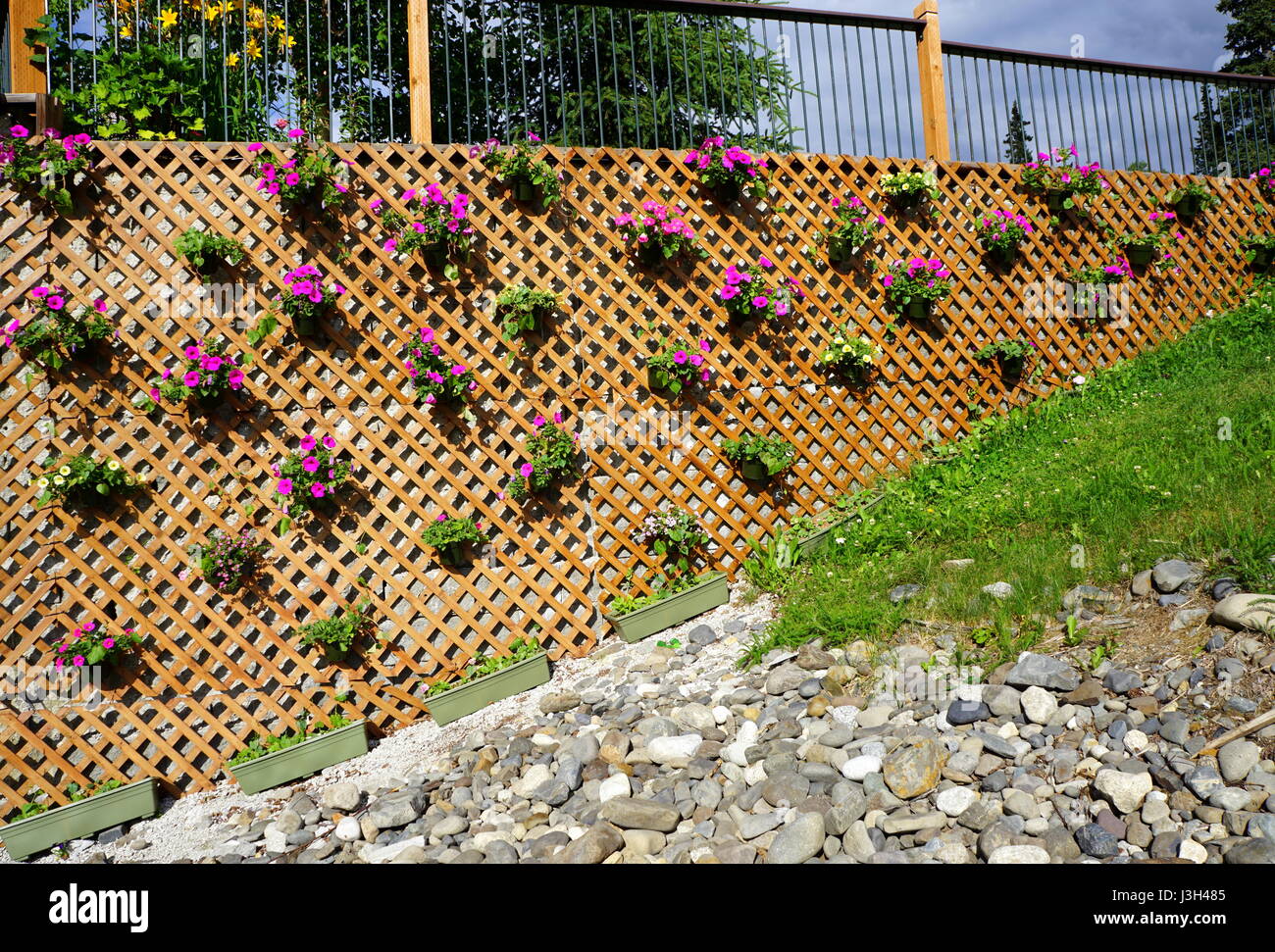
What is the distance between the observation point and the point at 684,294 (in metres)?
4.35

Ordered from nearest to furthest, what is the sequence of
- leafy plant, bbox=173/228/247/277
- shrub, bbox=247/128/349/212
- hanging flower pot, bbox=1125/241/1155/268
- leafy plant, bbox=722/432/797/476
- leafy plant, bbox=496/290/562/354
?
leafy plant, bbox=173/228/247/277
shrub, bbox=247/128/349/212
leafy plant, bbox=496/290/562/354
leafy plant, bbox=722/432/797/476
hanging flower pot, bbox=1125/241/1155/268

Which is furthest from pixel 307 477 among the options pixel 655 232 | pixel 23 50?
pixel 23 50

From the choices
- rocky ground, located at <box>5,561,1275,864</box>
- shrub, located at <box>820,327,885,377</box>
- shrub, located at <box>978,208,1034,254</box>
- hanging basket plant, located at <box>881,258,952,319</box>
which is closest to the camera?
rocky ground, located at <box>5,561,1275,864</box>

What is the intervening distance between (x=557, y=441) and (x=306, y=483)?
3.68 ft

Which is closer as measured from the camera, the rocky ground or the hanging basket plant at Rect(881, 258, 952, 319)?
the rocky ground

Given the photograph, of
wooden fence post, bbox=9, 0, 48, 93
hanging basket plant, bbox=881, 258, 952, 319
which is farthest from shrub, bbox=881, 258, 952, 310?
wooden fence post, bbox=9, 0, 48, 93

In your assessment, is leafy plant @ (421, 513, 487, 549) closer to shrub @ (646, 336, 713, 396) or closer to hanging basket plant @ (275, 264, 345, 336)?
hanging basket plant @ (275, 264, 345, 336)

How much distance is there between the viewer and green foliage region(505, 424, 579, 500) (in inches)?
155

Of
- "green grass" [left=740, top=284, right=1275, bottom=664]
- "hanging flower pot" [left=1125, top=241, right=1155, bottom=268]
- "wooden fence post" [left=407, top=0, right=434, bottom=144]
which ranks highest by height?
"wooden fence post" [left=407, top=0, right=434, bottom=144]

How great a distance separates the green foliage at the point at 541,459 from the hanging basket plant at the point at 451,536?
0.85 ft

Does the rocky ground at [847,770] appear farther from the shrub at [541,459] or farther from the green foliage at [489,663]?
the shrub at [541,459]

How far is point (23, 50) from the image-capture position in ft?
12.2

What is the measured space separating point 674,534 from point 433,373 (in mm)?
1375

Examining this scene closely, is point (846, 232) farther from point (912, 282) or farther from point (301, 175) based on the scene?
point (301, 175)
